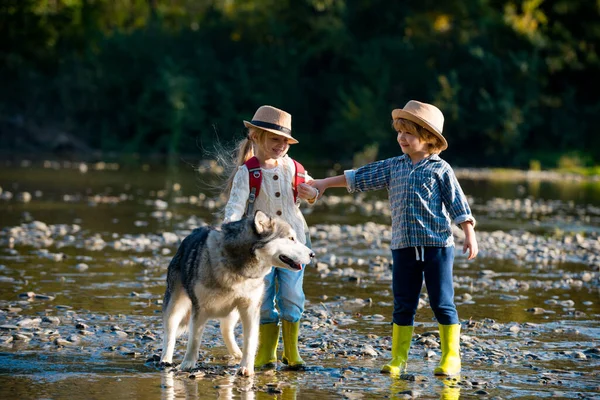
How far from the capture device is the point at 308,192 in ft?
27.6

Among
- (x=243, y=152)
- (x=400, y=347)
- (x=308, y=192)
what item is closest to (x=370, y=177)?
(x=308, y=192)

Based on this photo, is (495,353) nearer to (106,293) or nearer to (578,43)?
(106,293)

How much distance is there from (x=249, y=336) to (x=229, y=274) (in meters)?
0.58

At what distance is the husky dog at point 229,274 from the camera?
7.79m

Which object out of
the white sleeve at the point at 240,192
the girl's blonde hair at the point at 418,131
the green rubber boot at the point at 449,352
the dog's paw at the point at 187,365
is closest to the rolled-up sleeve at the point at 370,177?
the girl's blonde hair at the point at 418,131

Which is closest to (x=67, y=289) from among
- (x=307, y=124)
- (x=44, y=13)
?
(x=307, y=124)

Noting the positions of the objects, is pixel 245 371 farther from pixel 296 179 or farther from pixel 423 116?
pixel 423 116

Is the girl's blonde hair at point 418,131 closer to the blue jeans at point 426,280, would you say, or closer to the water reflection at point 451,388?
the blue jeans at point 426,280

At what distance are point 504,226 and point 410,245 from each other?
12.3m

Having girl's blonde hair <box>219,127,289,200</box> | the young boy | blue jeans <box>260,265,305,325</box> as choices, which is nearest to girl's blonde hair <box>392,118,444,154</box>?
the young boy

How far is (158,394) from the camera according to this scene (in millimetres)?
7328

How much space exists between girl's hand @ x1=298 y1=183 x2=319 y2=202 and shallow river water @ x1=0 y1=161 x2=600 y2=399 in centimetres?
123

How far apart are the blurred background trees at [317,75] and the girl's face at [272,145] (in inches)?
1601

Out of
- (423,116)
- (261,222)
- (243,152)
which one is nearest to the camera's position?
(261,222)
